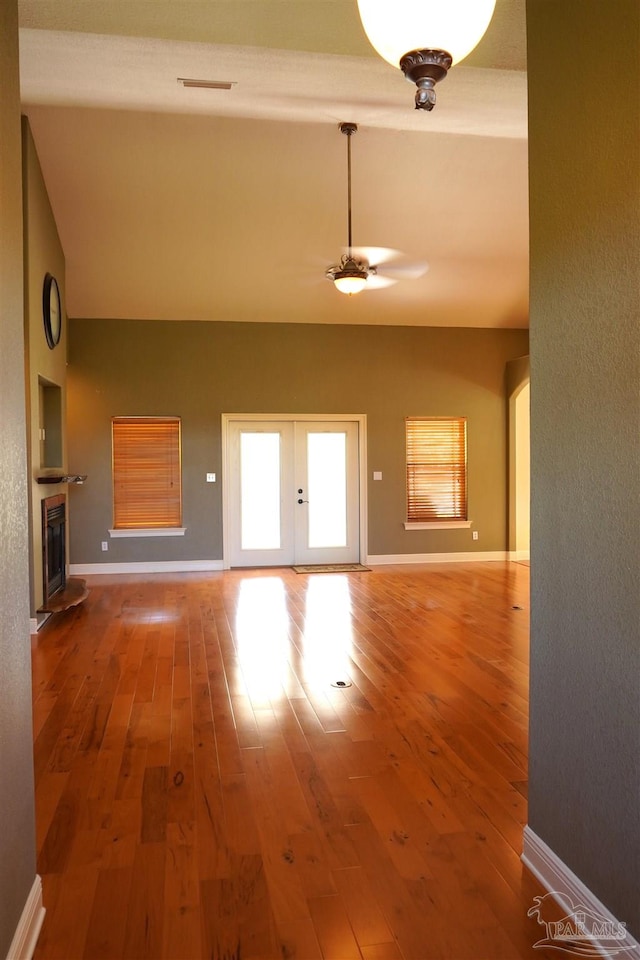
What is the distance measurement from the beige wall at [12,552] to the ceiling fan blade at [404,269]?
19.0 feet

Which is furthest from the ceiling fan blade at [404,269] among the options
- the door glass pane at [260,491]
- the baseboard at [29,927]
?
the baseboard at [29,927]

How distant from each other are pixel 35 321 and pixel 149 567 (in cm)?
380

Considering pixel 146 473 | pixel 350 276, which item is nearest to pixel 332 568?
pixel 146 473

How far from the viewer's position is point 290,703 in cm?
378

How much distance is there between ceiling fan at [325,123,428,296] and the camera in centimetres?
560

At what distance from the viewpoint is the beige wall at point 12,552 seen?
1.73m

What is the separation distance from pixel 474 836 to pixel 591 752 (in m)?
0.78

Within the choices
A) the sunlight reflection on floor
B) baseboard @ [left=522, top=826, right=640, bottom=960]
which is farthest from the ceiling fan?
baseboard @ [left=522, top=826, right=640, bottom=960]

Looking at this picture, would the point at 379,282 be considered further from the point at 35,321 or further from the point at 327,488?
the point at 35,321

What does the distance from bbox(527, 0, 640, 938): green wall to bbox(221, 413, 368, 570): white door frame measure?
6630 millimetres

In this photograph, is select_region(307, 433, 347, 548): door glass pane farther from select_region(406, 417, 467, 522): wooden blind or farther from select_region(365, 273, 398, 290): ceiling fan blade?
select_region(365, 273, 398, 290): ceiling fan blade

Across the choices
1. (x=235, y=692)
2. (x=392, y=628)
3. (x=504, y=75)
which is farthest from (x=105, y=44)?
(x=392, y=628)

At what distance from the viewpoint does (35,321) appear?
5480 mm

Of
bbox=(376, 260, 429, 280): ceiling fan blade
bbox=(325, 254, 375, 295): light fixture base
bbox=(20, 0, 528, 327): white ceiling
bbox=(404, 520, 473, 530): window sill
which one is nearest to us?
bbox=(20, 0, 528, 327): white ceiling
